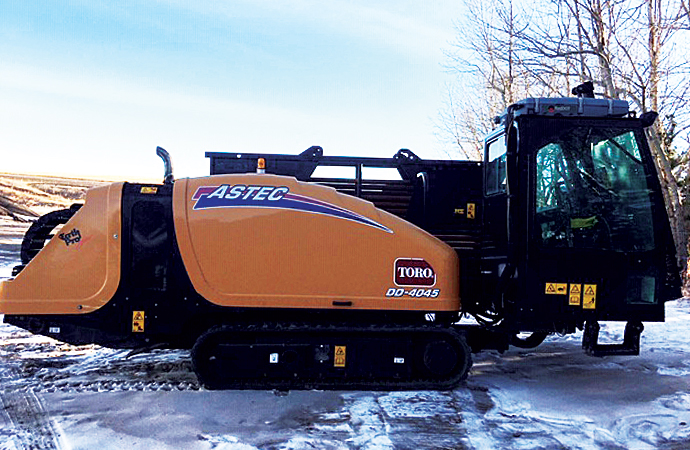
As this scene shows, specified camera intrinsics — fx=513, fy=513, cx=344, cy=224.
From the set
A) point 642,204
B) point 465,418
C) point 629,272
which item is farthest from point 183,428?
point 642,204

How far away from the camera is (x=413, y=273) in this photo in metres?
4.36

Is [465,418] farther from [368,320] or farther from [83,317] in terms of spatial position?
[83,317]

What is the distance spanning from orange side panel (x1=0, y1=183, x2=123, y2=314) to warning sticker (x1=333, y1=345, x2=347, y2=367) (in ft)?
6.32

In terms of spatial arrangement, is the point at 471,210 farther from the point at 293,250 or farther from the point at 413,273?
the point at 293,250

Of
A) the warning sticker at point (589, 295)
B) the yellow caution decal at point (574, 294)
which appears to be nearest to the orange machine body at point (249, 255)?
the yellow caution decal at point (574, 294)

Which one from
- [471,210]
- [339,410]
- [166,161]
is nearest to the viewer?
[339,410]

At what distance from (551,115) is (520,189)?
0.74m

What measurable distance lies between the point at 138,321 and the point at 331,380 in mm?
1704

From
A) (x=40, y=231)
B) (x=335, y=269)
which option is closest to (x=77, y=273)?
(x=40, y=231)

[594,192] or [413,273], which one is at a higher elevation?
[594,192]

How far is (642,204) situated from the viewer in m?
4.43

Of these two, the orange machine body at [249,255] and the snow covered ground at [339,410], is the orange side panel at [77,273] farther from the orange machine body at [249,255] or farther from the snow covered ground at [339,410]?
the snow covered ground at [339,410]

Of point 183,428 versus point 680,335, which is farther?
point 680,335

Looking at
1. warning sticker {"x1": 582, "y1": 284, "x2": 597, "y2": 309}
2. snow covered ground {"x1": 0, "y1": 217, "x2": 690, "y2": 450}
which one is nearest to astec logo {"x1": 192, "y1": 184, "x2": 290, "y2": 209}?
snow covered ground {"x1": 0, "y1": 217, "x2": 690, "y2": 450}
